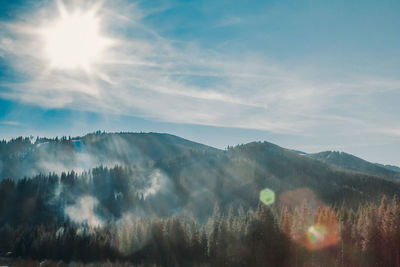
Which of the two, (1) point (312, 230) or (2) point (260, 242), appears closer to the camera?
(2) point (260, 242)

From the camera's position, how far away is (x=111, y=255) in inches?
3935

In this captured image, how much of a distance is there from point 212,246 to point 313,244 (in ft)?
73.6

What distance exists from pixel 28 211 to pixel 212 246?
16235 cm

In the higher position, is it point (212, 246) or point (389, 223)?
point (389, 223)

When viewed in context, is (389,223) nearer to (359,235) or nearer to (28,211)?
(359,235)

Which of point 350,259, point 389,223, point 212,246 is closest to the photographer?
point 389,223

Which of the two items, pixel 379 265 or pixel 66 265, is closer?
pixel 379 265

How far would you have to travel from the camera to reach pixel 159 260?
89.4 meters

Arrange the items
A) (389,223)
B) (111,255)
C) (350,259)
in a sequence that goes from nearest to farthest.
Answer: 1. (389,223)
2. (350,259)
3. (111,255)

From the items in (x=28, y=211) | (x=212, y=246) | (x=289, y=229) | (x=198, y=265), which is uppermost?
(x=289, y=229)

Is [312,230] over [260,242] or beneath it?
over

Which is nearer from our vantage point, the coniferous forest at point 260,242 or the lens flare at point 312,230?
the coniferous forest at point 260,242

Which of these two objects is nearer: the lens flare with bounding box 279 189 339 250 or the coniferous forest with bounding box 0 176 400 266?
the coniferous forest with bounding box 0 176 400 266

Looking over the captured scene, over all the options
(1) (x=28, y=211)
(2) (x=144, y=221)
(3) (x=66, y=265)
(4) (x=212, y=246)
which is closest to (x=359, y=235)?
(4) (x=212, y=246)
